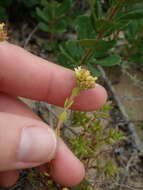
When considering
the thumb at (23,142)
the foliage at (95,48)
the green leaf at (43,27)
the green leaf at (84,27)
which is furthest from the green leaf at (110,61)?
the green leaf at (43,27)

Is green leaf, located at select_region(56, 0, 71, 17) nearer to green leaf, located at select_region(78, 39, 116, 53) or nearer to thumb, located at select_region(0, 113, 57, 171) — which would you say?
green leaf, located at select_region(78, 39, 116, 53)

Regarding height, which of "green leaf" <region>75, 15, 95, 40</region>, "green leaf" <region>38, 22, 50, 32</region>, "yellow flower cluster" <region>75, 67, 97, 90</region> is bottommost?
"yellow flower cluster" <region>75, 67, 97, 90</region>

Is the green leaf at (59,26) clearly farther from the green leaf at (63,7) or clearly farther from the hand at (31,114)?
the hand at (31,114)

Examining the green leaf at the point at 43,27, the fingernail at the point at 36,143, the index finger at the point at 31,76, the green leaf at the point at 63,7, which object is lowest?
the fingernail at the point at 36,143

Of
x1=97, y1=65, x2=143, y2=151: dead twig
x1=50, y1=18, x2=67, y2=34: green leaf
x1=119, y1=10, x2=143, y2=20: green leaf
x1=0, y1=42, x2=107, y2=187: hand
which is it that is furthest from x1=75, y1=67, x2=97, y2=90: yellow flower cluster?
x1=50, y1=18, x2=67, y2=34: green leaf

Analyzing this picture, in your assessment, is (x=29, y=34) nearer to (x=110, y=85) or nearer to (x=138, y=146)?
(x=110, y=85)

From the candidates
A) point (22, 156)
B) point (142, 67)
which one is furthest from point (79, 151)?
point (142, 67)

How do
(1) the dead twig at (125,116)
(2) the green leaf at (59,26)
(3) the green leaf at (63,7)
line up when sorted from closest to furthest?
(1) the dead twig at (125,116), (3) the green leaf at (63,7), (2) the green leaf at (59,26)
